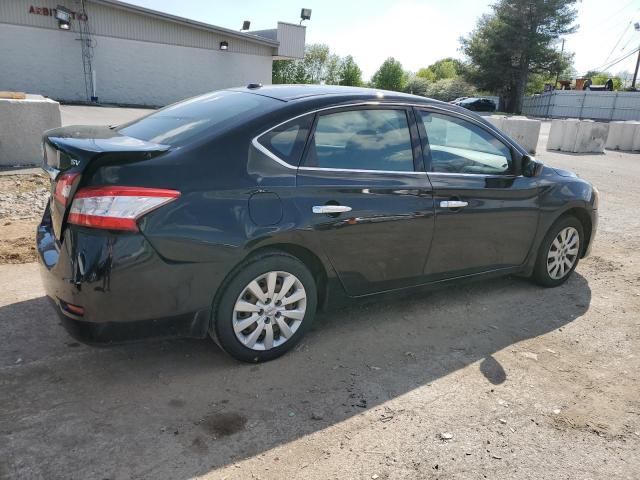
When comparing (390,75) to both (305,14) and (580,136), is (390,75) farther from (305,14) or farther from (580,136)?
(580,136)

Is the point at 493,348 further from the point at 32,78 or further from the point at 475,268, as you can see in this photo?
the point at 32,78

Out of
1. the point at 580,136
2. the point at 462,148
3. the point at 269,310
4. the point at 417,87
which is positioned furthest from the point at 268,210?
the point at 417,87

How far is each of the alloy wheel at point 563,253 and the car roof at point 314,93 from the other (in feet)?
6.29

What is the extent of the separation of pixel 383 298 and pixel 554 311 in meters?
1.71

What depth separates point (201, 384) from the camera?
10.3ft

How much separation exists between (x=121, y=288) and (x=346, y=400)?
1.43m

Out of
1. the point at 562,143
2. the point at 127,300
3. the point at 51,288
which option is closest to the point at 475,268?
the point at 127,300

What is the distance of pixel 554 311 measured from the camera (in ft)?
14.9

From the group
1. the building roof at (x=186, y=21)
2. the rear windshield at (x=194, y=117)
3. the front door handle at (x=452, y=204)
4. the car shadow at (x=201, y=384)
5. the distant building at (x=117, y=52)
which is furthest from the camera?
the building roof at (x=186, y=21)

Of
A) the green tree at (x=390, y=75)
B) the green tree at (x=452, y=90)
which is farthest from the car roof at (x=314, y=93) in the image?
the green tree at (x=390, y=75)

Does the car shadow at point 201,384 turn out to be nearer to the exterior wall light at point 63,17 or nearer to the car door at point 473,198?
the car door at point 473,198

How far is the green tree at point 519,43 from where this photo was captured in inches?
1807

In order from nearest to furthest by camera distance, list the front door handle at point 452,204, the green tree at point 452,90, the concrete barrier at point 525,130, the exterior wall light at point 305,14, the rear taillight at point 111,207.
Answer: the rear taillight at point 111,207 → the front door handle at point 452,204 → the concrete barrier at point 525,130 → the exterior wall light at point 305,14 → the green tree at point 452,90

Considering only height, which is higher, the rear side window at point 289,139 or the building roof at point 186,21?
the building roof at point 186,21
